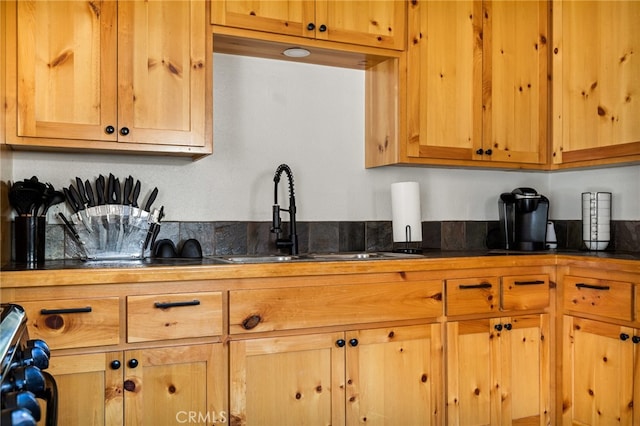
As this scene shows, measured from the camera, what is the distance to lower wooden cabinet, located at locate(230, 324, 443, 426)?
6.83ft

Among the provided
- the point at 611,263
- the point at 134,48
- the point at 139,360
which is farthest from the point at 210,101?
the point at 611,263

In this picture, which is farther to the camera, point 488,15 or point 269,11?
point 488,15

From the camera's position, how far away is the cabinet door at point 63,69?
6.79ft

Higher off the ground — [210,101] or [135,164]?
[210,101]

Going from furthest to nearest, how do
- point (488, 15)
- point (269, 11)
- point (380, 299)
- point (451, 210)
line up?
1. point (451, 210)
2. point (488, 15)
3. point (269, 11)
4. point (380, 299)

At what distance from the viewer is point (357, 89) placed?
296cm

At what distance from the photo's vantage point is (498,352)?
100 inches

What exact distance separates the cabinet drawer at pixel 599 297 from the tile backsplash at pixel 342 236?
546 millimetres

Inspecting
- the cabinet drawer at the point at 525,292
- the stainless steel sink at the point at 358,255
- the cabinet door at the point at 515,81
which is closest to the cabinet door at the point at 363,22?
the cabinet door at the point at 515,81

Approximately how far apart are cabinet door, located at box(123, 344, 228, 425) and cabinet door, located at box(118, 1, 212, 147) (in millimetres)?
824

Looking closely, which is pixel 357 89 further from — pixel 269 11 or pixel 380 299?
pixel 380 299

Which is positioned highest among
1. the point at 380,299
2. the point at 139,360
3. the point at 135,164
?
the point at 135,164

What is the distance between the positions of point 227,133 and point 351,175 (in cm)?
67

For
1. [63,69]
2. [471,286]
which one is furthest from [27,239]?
[471,286]
